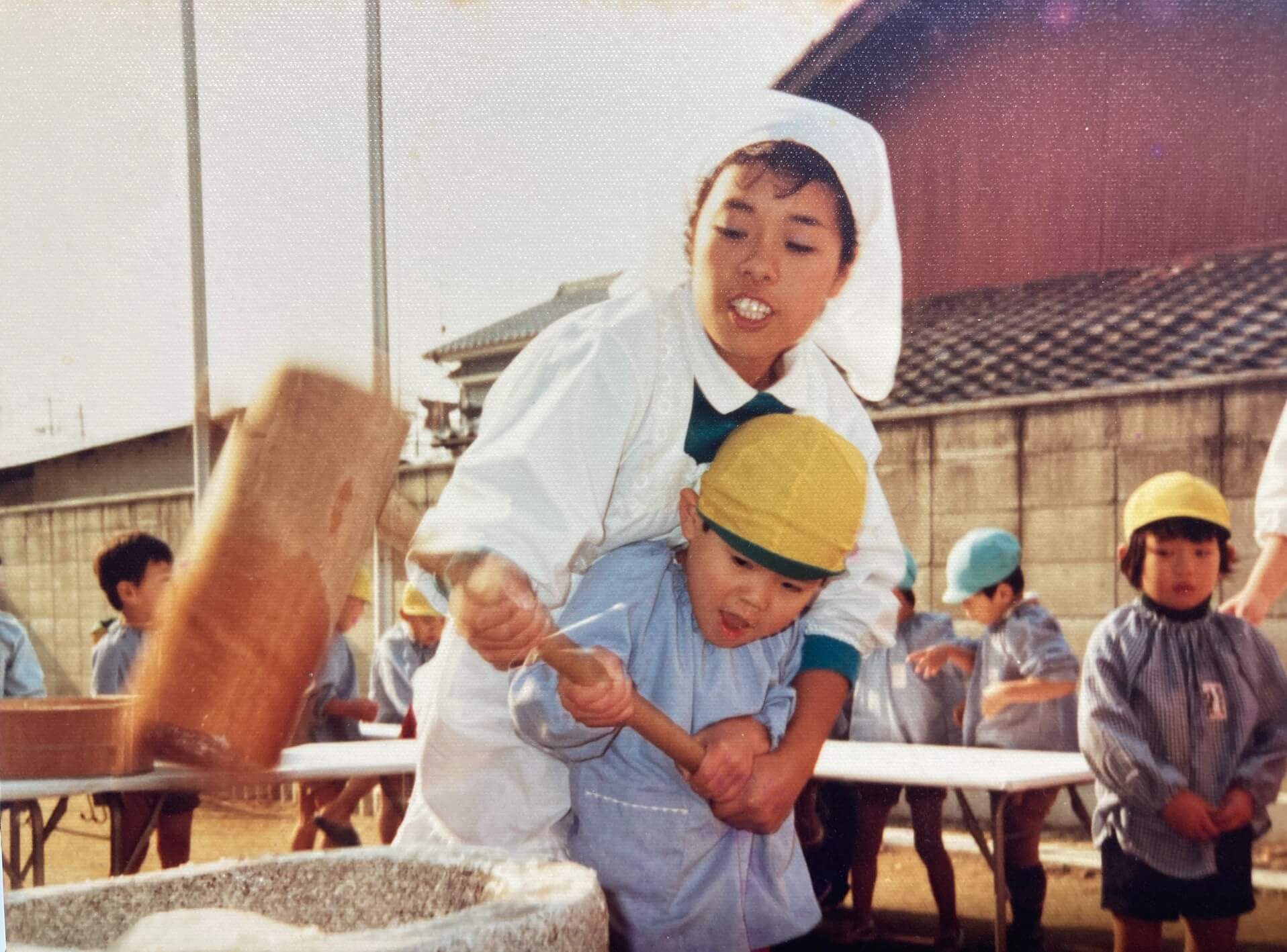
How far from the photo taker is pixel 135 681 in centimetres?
99

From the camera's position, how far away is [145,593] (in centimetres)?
96

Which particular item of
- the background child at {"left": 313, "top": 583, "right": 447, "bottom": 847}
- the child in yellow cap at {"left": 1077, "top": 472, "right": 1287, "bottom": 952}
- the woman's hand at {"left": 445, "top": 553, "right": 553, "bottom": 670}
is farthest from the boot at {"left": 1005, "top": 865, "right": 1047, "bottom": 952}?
the woman's hand at {"left": 445, "top": 553, "right": 553, "bottom": 670}

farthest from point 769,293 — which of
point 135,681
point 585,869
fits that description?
point 135,681

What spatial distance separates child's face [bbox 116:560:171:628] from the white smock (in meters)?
0.22

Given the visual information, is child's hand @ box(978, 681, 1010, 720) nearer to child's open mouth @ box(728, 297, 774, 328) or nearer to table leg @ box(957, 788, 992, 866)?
table leg @ box(957, 788, 992, 866)

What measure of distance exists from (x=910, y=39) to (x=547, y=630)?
27.9 inches

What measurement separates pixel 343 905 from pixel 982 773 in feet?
3.88

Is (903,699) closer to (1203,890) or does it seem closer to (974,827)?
(974,827)

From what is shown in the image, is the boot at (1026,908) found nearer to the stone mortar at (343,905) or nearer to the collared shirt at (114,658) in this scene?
the collared shirt at (114,658)

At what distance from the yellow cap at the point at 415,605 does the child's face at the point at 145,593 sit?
573 millimetres

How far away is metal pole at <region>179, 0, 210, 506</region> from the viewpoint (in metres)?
0.90

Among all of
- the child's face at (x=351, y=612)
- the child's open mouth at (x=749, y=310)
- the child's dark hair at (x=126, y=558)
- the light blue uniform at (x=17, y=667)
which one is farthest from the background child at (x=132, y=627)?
the child's open mouth at (x=749, y=310)

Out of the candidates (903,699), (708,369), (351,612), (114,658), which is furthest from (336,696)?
(708,369)

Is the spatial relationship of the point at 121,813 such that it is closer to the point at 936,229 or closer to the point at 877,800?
the point at 936,229
